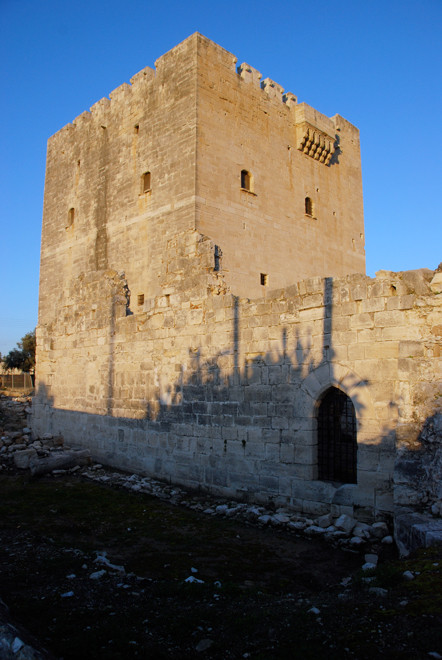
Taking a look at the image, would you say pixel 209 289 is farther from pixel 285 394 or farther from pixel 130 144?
pixel 130 144

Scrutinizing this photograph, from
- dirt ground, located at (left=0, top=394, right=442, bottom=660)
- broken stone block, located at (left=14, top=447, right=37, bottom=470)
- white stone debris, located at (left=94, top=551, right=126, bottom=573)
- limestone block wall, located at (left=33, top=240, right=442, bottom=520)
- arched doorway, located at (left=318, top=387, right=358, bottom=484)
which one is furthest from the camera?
broken stone block, located at (left=14, top=447, right=37, bottom=470)

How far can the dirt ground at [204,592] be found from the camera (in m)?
2.96

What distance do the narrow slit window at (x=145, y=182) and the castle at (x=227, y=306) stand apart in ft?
0.49

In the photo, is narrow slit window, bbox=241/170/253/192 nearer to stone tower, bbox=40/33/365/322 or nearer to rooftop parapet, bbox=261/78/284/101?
stone tower, bbox=40/33/365/322

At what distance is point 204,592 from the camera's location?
12.9 feet

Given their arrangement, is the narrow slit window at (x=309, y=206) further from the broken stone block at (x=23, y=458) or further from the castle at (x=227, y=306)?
the broken stone block at (x=23, y=458)

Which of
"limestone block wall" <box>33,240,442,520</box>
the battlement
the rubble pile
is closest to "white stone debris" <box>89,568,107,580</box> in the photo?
the rubble pile

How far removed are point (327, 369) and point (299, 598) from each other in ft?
9.93

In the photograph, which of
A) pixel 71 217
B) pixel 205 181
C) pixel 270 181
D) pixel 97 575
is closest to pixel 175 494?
pixel 97 575

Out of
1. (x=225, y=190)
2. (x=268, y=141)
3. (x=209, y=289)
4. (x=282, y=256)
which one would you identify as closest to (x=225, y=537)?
(x=209, y=289)

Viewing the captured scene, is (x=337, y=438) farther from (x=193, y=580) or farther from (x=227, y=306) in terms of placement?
(x=193, y=580)

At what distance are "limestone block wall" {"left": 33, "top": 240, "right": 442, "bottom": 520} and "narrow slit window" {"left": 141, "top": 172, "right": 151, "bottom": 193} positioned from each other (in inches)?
327

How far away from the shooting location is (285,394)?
22.4 ft

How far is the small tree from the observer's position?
131ft
